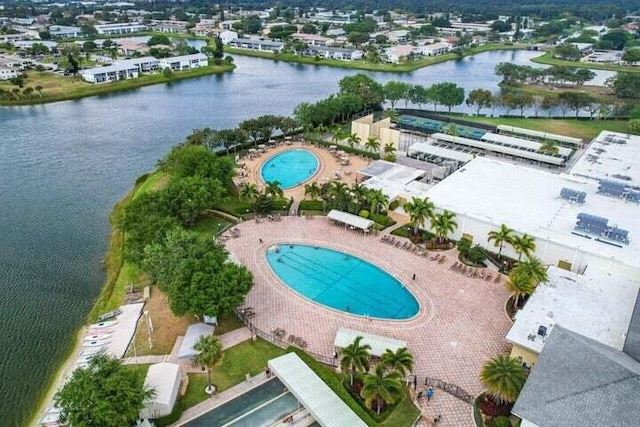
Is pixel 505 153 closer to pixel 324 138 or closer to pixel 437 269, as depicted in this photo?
pixel 324 138

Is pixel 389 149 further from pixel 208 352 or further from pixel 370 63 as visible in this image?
pixel 370 63

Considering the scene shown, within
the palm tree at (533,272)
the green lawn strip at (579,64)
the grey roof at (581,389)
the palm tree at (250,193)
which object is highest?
the grey roof at (581,389)

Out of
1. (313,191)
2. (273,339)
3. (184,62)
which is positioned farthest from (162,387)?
(184,62)

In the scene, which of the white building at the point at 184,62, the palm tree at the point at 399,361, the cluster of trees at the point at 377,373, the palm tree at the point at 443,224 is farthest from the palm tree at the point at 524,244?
the white building at the point at 184,62

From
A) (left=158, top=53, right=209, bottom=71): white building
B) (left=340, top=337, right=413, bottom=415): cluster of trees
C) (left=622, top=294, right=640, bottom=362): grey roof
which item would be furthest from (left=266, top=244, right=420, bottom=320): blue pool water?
(left=158, top=53, right=209, bottom=71): white building

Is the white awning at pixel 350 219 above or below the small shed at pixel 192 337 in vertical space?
above

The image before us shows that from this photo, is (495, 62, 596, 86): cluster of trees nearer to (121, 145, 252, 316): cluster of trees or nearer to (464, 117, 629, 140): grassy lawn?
(464, 117, 629, 140): grassy lawn

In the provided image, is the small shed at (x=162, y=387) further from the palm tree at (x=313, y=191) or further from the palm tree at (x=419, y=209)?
the palm tree at (x=313, y=191)
